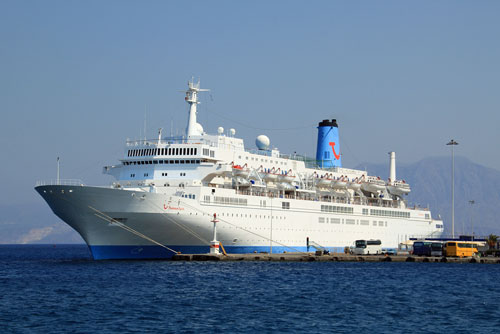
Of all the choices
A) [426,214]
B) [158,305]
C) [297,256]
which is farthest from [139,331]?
[426,214]

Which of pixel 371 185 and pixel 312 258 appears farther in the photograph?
pixel 371 185

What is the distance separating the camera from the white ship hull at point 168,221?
50.3 metres

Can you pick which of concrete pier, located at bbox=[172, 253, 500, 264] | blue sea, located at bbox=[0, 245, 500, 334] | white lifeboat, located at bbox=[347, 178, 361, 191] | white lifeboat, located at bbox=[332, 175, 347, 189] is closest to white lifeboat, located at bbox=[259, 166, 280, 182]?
concrete pier, located at bbox=[172, 253, 500, 264]

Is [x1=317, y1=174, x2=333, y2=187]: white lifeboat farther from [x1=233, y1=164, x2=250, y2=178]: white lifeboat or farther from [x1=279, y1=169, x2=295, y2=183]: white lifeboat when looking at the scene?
[x1=233, y1=164, x2=250, y2=178]: white lifeboat

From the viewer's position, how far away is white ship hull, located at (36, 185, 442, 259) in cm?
5032

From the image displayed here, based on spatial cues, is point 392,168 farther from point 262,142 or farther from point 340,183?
point 262,142

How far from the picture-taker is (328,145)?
7656 centimetres

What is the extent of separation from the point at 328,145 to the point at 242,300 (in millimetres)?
45323

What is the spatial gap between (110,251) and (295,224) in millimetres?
17821

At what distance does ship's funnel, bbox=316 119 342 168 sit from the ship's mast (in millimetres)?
18733

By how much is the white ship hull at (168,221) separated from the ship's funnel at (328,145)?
12.5 metres

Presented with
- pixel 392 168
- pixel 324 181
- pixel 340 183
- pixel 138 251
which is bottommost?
pixel 138 251

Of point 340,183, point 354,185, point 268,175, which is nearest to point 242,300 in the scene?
point 268,175

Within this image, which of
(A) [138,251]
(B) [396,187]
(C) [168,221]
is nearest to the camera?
(C) [168,221]
